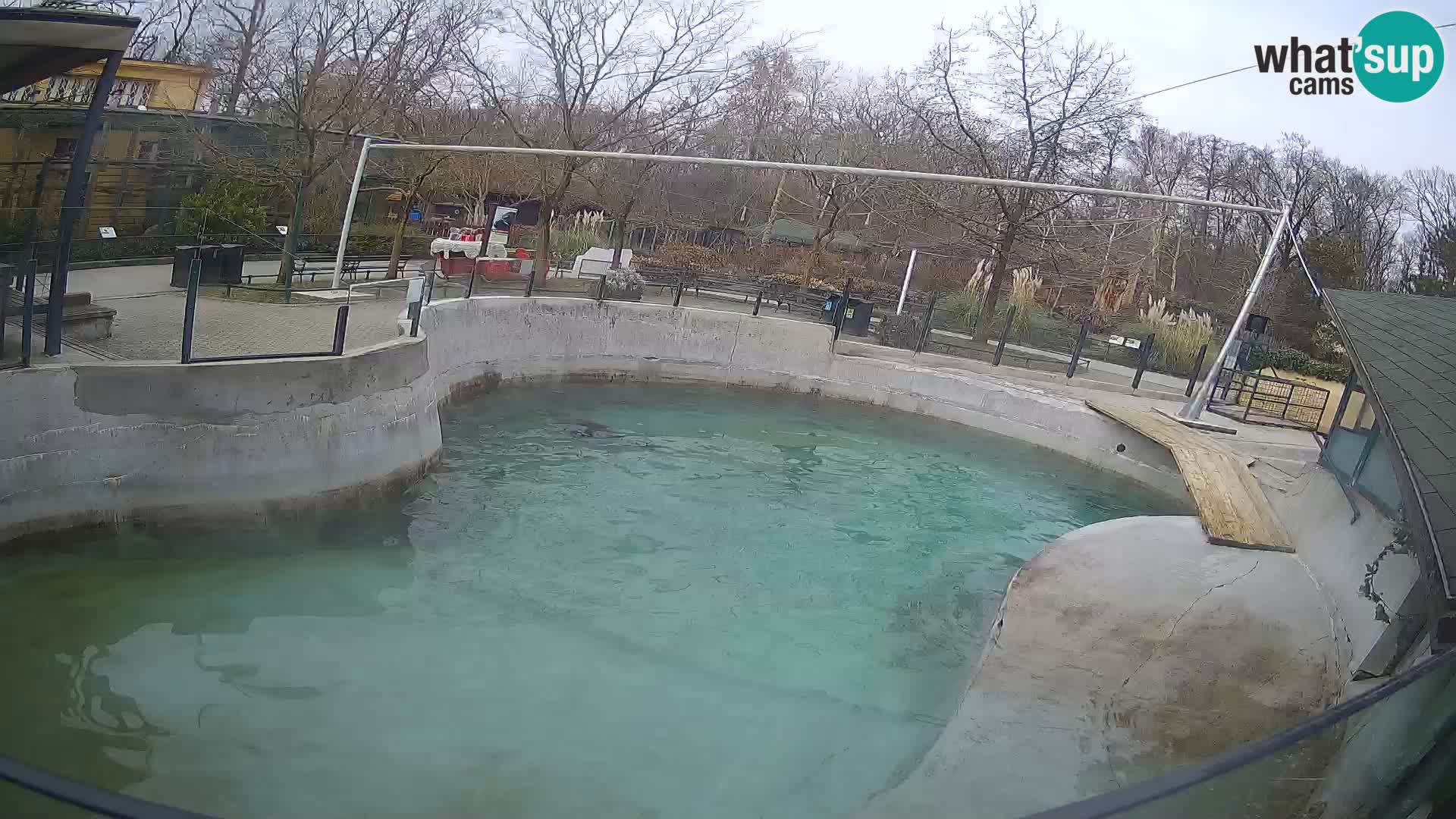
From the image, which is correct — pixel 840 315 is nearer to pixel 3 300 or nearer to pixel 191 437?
pixel 191 437

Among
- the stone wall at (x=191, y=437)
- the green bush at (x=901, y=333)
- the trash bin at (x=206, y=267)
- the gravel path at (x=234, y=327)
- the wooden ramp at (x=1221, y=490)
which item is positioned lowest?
the stone wall at (x=191, y=437)

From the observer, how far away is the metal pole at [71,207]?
8.29 m

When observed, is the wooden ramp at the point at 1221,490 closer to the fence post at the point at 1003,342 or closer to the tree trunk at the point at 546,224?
the fence post at the point at 1003,342

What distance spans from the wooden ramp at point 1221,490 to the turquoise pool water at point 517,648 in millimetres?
2235

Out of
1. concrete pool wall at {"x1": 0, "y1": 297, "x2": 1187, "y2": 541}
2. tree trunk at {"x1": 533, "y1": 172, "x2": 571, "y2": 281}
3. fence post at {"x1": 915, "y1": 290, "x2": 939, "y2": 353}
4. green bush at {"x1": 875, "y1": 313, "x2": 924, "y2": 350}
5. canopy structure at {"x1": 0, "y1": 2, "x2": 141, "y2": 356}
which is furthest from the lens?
green bush at {"x1": 875, "y1": 313, "x2": 924, "y2": 350}

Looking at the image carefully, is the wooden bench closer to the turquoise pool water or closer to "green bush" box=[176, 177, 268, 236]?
→ "green bush" box=[176, 177, 268, 236]

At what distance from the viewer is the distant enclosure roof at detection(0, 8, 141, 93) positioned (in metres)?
7.51

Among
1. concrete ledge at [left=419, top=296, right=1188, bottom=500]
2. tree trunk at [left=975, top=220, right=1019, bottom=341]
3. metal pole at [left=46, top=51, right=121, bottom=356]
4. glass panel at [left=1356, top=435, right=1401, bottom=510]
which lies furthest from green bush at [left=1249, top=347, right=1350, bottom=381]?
metal pole at [left=46, top=51, right=121, bottom=356]

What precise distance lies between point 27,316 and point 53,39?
2223 mm

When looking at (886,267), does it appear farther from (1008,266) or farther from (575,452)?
(575,452)

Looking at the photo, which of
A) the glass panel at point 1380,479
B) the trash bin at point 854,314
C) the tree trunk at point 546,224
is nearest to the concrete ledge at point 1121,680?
the glass panel at point 1380,479

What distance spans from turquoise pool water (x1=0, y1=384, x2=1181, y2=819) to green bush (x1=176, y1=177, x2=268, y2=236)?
22.4 feet

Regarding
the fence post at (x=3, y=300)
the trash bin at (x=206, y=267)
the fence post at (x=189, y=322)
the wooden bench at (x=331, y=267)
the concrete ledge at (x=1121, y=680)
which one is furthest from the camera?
the wooden bench at (x=331, y=267)

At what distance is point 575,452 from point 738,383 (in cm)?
626
